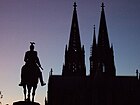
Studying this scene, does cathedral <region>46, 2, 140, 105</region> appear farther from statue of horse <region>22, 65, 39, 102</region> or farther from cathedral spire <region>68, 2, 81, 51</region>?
statue of horse <region>22, 65, 39, 102</region>

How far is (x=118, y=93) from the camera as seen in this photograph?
166ft

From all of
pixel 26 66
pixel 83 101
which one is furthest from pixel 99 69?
pixel 26 66

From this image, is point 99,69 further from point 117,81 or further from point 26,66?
point 26,66

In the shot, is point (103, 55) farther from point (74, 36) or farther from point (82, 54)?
point (74, 36)

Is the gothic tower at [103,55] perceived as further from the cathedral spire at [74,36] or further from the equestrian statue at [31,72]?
the equestrian statue at [31,72]

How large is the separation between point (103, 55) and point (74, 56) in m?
4.04

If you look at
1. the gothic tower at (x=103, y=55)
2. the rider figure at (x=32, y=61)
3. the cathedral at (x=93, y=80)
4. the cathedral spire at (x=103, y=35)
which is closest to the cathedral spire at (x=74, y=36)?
the cathedral at (x=93, y=80)

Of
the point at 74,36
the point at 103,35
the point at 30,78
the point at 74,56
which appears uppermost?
the point at 103,35

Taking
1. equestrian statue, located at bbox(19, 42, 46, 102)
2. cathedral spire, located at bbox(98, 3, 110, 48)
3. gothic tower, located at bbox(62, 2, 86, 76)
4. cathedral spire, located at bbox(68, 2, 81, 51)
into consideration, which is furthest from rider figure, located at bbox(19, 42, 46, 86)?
cathedral spire, located at bbox(98, 3, 110, 48)

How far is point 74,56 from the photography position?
47.2m

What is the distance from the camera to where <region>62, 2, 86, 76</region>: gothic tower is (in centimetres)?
4712

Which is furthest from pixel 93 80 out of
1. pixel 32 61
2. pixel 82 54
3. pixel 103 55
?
pixel 32 61

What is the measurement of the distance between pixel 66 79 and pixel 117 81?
7163mm

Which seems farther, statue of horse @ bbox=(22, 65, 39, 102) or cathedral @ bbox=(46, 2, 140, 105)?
cathedral @ bbox=(46, 2, 140, 105)
